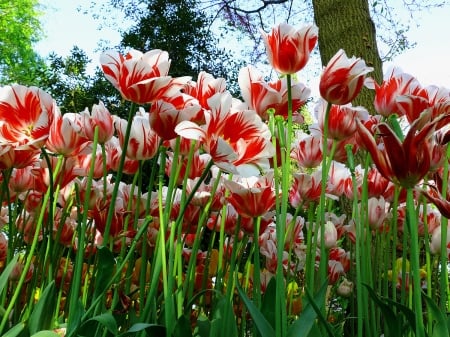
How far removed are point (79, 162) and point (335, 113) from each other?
20.3 inches

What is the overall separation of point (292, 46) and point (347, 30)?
8.71 feet

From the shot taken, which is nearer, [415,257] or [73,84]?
[415,257]

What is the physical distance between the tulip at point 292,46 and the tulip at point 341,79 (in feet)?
0.15

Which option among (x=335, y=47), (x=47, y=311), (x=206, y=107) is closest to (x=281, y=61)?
(x=206, y=107)

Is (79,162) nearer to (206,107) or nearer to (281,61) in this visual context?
(206,107)

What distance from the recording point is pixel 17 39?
1217 centimetres

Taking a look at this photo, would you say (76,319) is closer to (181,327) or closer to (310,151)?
(181,327)

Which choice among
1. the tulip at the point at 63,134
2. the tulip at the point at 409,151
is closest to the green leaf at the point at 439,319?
the tulip at the point at 409,151

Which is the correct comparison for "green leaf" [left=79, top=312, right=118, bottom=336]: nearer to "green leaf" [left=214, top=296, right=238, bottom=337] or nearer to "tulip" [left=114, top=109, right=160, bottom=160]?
"green leaf" [left=214, top=296, right=238, bottom=337]

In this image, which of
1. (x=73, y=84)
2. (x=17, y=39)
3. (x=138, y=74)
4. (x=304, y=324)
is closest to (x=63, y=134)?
(x=138, y=74)

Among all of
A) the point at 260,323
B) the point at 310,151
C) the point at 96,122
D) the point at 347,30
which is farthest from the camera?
the point at 347,30

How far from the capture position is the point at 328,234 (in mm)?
1150

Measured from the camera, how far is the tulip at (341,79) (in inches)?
34.0

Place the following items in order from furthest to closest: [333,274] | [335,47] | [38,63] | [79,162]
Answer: [38,63] → [335,47] → [333,274] → [79,162]
